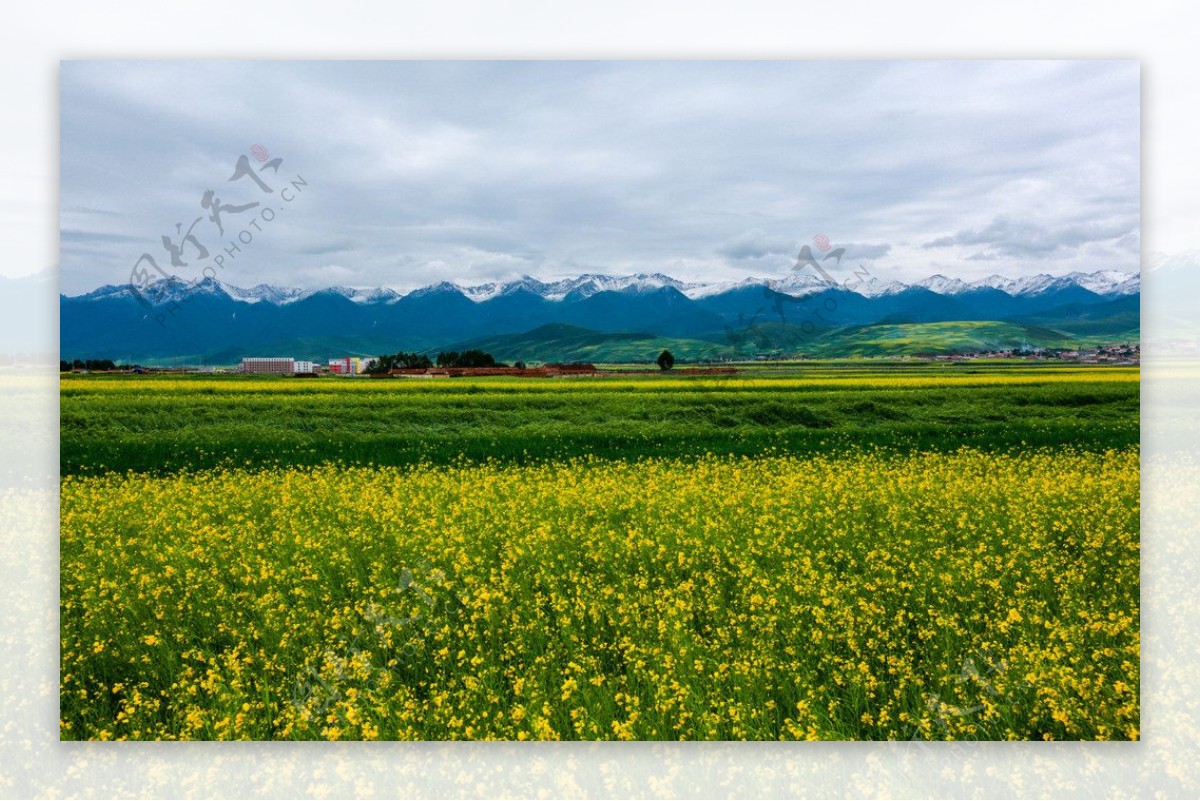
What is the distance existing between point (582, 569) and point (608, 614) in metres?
0.50

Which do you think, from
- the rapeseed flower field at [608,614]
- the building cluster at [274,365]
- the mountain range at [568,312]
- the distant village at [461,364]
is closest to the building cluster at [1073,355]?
the distant village at [461,364]

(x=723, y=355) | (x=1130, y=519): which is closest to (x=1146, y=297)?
(x=1130, y=519)

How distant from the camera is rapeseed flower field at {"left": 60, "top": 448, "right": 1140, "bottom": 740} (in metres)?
3.94

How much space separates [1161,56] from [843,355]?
111 inches

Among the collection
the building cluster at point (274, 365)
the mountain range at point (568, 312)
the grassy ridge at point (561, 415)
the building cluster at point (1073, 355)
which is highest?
the mountain range at point (568, 312)

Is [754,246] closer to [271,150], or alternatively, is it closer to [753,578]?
[753,578]

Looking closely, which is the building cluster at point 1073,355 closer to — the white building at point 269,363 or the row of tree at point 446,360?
the row of tree at point 446,360

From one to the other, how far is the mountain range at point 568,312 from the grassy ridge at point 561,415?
1.49 ft

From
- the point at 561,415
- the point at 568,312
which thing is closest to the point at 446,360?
the point at 568,312

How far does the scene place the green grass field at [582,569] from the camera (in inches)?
156

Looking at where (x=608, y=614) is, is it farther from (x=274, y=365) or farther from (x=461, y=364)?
(x=274, y=365)

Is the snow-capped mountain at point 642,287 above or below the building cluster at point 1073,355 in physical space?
above

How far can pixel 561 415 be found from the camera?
709cm

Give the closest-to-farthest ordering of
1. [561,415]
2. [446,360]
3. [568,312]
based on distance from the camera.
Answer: [568,312]
[446,360]
[561,415]
